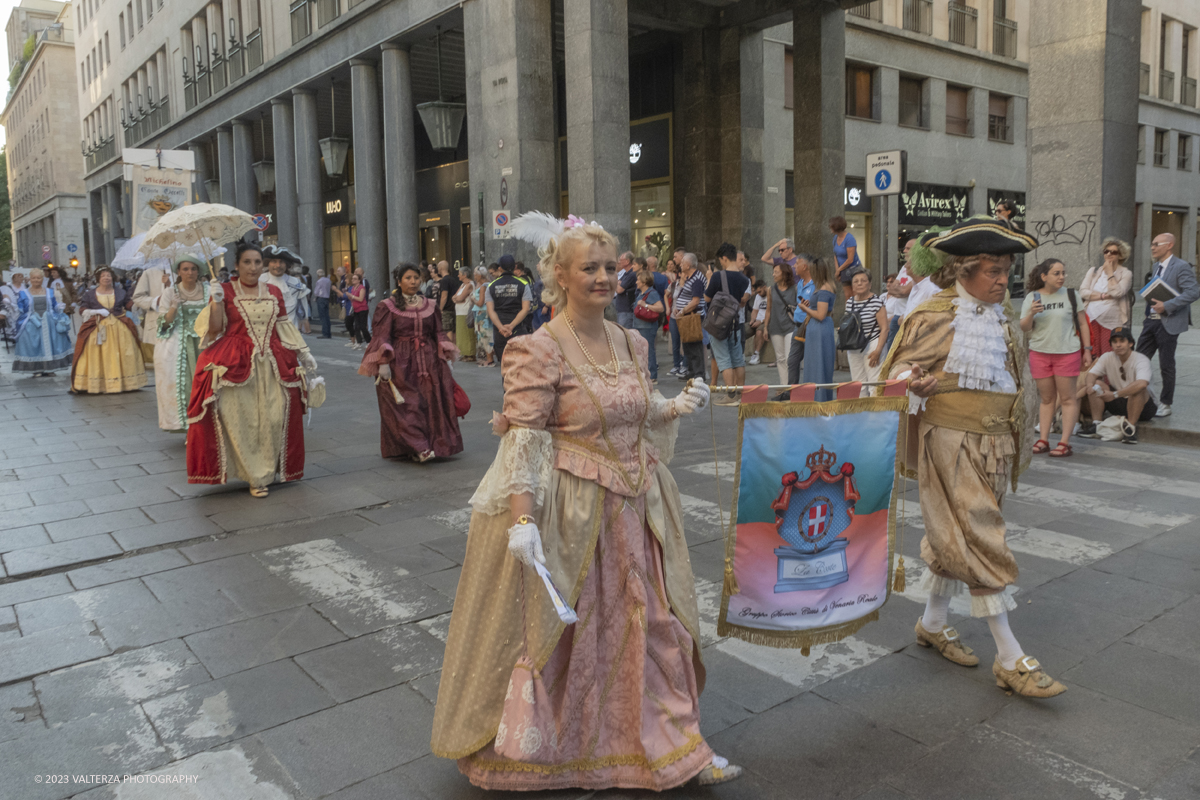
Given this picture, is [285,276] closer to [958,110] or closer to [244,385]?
[244,385]

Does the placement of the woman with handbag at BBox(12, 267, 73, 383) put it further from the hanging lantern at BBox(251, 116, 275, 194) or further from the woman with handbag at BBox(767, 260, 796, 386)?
the woman with handbag at BBox(767, 260, 796, 386)

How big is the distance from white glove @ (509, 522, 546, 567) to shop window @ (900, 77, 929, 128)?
87.3 ft

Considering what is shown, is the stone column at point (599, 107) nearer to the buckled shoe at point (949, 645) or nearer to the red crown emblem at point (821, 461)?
the buckled shoe at point (949, 645)

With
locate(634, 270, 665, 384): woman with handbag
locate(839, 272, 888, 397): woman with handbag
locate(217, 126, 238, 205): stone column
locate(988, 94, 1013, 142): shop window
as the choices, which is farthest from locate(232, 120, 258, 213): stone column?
locate(839, 272, 888, 397): woman with handbag

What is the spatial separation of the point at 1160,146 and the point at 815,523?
130 feet

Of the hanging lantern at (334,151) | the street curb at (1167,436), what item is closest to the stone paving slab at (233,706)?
the street curb at (1167,436)

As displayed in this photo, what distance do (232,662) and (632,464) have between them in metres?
2.25

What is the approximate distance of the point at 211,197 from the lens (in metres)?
36.4

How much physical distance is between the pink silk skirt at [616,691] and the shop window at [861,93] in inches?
959

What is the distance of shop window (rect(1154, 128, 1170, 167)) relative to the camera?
35.2 metres

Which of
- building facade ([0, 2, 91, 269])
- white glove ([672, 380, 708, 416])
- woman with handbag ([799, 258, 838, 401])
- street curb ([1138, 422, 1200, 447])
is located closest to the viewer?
white glove ([672, 380, 708, 416])

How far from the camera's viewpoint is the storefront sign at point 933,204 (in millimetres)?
27281

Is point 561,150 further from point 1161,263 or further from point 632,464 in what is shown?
point 632,464

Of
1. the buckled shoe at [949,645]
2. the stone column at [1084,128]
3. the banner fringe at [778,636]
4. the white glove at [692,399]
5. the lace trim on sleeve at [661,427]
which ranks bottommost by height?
the buckled shoe at [949,645]
